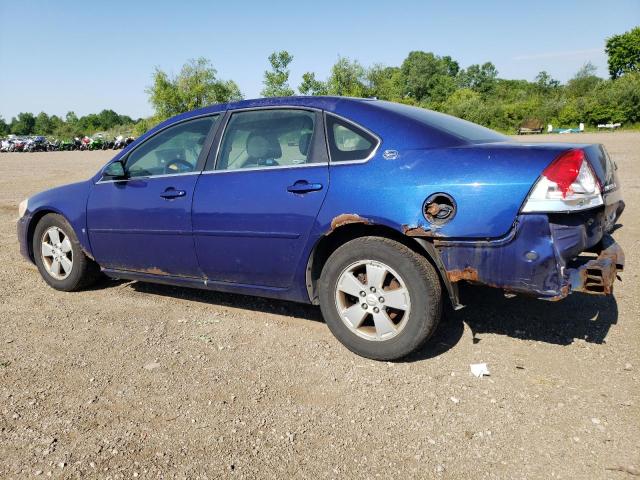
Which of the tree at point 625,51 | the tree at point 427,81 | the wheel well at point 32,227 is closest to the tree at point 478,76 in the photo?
the tree at point 427,81

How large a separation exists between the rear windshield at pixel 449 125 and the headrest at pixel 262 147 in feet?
2.76

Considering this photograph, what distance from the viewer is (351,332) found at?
11.8ft

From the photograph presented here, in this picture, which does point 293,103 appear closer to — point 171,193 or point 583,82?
point 171,193

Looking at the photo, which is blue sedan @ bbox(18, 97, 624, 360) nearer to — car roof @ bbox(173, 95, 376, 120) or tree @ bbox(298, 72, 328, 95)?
car roof @ bbox(173, 95, 376, 120)

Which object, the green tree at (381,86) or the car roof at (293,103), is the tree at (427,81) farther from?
the car roof at (293,103)

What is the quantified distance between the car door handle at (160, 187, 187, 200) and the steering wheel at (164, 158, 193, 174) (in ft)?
0.60

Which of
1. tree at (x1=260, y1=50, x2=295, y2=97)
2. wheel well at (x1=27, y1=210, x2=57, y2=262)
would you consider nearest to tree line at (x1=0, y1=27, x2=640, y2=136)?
tree at (x1=260, y1=50, x2=295, y2=97)

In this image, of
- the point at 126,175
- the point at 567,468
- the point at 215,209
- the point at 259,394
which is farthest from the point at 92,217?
the point at 567,468

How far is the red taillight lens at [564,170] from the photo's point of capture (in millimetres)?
2994

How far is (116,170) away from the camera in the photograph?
4664 millimetres

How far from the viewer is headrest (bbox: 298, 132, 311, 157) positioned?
383 cm

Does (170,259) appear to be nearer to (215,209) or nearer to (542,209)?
(215,209)

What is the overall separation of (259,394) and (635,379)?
2.20m

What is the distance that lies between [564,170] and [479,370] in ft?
4.22
